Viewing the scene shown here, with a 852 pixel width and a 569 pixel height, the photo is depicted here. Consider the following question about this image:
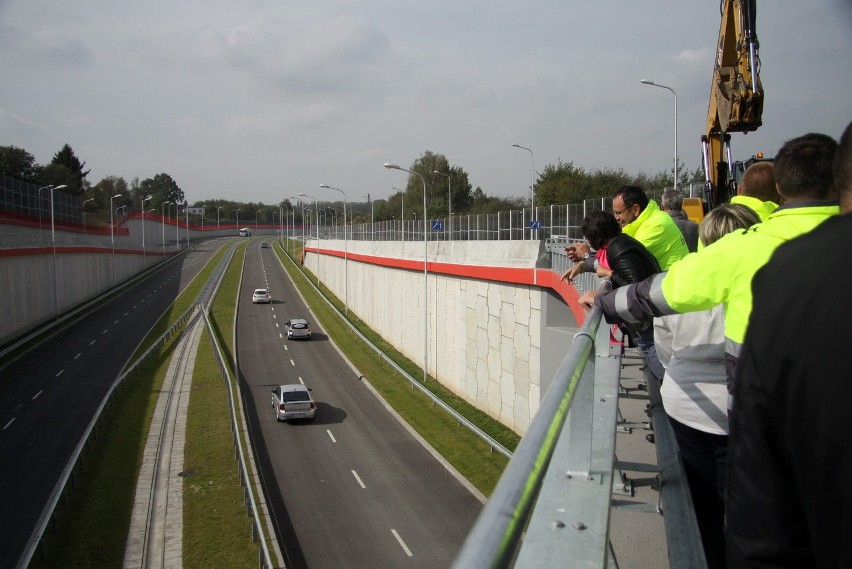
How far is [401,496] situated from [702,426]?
58.4 ft

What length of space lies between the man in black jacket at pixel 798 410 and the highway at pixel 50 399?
19246 mm

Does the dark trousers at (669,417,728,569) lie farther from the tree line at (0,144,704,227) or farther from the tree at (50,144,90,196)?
the tree at (50,144,90,196)

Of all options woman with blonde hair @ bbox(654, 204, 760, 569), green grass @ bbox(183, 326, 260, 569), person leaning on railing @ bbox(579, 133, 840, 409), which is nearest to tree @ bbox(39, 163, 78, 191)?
green grass @ bbox(183, 326, 260, 569)

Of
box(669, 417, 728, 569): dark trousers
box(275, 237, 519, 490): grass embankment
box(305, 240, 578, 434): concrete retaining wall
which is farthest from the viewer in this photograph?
box(275, 237, 519, 490): grass embankment

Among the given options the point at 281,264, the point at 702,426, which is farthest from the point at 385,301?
the point at 281,264

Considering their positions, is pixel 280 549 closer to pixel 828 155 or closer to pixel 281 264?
pixel 828 155

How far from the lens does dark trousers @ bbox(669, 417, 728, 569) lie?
3534 millimetres

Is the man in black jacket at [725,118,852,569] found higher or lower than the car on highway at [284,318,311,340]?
higher

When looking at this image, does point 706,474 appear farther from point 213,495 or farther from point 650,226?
point 213,495

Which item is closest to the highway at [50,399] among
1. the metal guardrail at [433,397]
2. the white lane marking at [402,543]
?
the white lane marking at [402,543]

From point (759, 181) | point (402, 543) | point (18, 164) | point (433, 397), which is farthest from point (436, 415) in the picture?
point (18, 164)

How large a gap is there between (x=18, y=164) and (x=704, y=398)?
11527 cm

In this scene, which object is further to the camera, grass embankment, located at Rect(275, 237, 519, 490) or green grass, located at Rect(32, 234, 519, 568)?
grass embankment, located at Rect(275, 237, 519, 490)

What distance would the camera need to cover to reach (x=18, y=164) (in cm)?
9994
